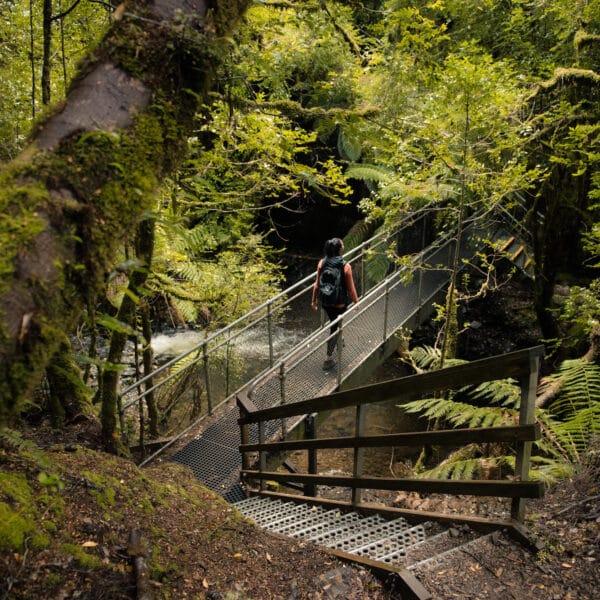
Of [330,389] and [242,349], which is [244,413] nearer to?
[330,389]

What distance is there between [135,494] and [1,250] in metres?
2.43

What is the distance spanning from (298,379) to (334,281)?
1.53 meters

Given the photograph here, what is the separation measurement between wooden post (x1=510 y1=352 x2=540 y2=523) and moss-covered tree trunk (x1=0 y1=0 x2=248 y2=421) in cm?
182

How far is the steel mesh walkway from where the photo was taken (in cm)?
563

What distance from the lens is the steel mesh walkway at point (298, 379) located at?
222 inches

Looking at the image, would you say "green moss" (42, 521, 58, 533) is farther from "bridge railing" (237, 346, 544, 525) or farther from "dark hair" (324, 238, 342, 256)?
"dark hair" (324, 238, 342, 256)

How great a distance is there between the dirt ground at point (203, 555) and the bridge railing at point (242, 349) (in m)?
2.49

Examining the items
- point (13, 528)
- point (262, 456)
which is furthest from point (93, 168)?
point (262, 456)

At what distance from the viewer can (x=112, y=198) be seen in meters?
1.41

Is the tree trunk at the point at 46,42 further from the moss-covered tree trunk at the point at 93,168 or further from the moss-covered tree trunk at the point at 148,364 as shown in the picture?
the moss-covered tree trunk at the point at 148,364

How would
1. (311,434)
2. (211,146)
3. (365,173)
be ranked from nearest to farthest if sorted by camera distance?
(211,146) → (311,434) → (365,173)

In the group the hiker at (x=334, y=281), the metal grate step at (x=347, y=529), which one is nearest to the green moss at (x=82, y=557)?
the metal grate step at (x=347, y=529)

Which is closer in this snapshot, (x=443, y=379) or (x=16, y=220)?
(x=16, y=220)

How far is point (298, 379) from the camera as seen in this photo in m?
6.50
